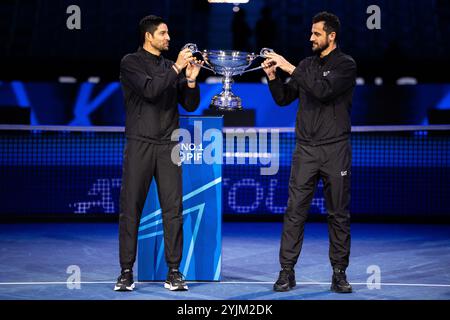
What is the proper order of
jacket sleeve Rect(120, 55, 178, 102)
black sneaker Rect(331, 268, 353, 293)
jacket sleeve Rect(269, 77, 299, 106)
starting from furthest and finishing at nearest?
jacket sleeve Rect(269, 77, 299, 106), black sneaker Rect(331, 268, 353, 293), jacket sleeve Rect(120, 55, 178, 102)

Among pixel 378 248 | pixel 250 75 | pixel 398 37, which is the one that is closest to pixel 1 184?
pixel 250 75

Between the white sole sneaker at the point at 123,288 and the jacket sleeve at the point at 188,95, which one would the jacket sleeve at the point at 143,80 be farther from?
the white sole sneaker at the point at 123,288

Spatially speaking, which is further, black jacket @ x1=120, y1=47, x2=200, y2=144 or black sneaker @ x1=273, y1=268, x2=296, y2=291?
black sneaker @ x1=273, y1=268, x2=296, y2=291

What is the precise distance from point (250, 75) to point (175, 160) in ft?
34.8

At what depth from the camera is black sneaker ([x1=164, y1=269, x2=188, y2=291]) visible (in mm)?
7103

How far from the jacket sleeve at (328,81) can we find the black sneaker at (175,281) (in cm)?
175

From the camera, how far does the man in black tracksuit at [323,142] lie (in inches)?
274

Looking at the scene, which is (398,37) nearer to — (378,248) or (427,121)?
(427,121)

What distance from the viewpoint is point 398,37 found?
20.6 meters

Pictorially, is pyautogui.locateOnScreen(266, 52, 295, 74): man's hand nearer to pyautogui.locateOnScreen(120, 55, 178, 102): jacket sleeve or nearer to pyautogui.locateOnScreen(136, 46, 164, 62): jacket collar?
pyautogui.locateOnScreen(120, 55, 178, 102): jacket sleeve

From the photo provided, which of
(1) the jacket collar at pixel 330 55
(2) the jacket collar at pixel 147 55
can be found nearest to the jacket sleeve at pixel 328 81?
(1) the jacket collar at pixel 330 55

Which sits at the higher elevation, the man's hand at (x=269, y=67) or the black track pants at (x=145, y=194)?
the man's hand at (x=269, y=67)

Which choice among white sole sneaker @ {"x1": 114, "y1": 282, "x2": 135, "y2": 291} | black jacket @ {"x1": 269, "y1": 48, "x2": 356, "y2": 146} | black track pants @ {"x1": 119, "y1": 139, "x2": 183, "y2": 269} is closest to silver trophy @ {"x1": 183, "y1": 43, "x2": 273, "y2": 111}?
black jacket @ {"x1": 269, "y1": 48, "x2": 356, "y2": 146}

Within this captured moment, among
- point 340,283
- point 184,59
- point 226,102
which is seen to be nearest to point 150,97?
point 184,59
